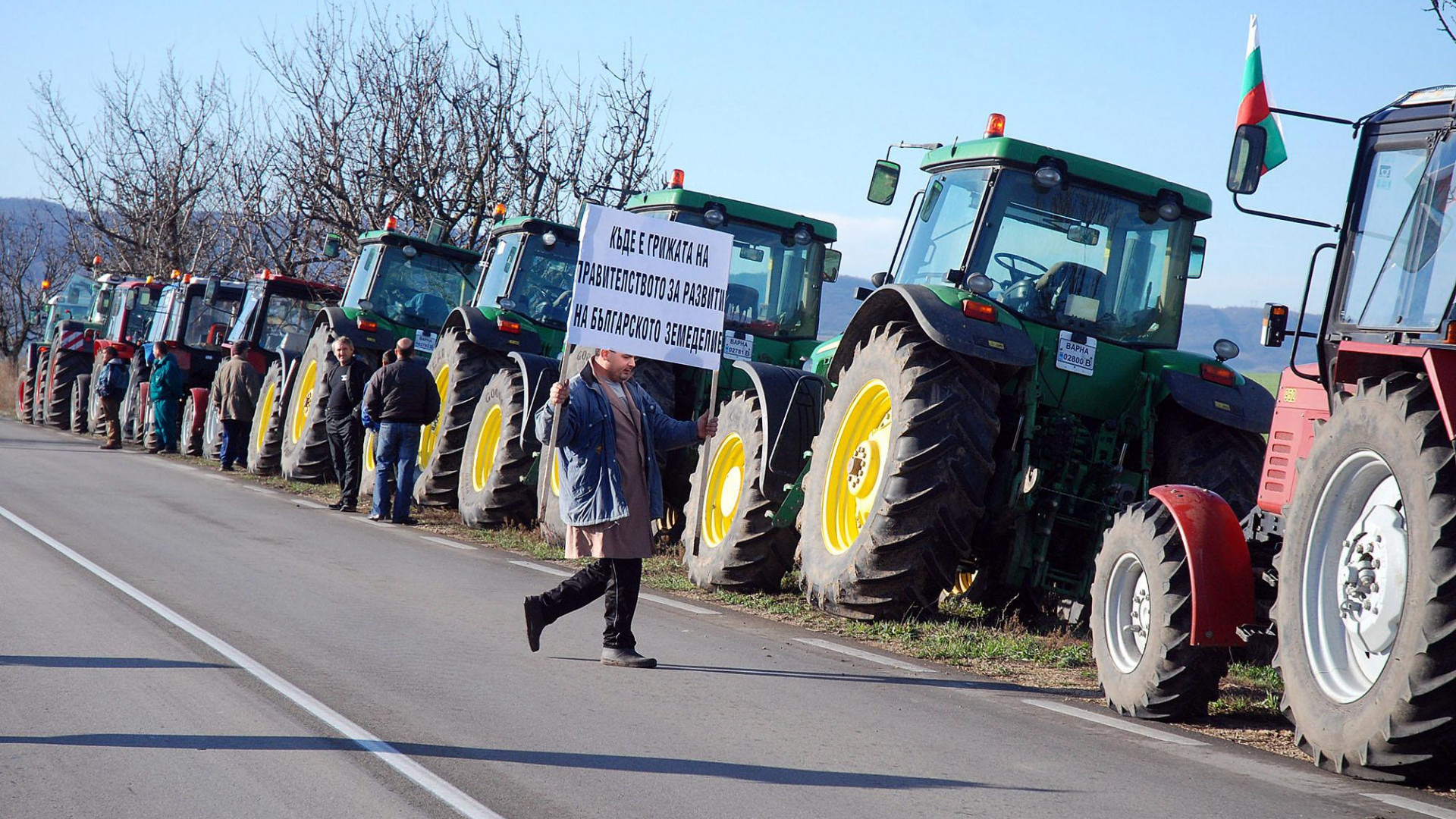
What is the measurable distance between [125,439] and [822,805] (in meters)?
25.5

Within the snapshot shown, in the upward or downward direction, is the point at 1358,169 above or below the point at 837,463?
above

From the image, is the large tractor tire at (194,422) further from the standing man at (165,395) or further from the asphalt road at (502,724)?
the asphalt road at (502,724)

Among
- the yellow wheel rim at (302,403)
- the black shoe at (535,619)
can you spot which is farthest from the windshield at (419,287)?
the black shoe at (535,619)

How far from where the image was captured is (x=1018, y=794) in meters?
4.99

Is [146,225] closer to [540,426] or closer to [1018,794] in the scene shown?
[540,426]

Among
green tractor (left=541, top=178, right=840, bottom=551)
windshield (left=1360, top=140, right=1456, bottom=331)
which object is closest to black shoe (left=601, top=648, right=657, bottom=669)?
windshield (left=1360, top=140, right=1456, bottom=331)

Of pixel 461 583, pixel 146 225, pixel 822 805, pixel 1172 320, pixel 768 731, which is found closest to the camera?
pixel 822 805

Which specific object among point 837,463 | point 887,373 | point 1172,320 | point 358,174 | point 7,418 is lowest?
point 7,418

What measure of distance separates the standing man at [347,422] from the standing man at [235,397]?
16.3ft

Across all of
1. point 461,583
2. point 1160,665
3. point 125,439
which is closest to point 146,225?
point 125,439

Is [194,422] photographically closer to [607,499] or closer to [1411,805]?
[607,499]

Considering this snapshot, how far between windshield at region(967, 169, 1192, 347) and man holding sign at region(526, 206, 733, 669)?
1753 millimetres

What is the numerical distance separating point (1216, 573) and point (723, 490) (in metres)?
5.01

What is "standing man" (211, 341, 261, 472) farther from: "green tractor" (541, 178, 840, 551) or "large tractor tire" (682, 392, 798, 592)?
"large tractor tire" (682, 392, 798, 592)
